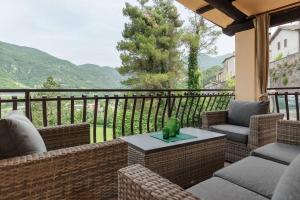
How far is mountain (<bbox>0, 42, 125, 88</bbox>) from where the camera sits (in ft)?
34.9

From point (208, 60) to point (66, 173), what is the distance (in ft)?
35.4

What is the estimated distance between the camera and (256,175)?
153 centimetres

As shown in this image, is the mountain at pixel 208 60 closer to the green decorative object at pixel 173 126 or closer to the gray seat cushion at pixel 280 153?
the green decorative object at pixel 173 126

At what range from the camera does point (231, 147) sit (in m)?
3.03

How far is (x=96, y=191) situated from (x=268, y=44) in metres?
4.18

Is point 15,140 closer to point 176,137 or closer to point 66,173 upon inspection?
point 66,173

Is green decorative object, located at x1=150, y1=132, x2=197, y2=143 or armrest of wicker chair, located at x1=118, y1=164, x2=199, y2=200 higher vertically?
armrest of wicker chair, located at x1=118, y1=164, x2=199, y2=200

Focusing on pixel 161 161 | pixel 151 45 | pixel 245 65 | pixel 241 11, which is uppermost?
pixel 151 45

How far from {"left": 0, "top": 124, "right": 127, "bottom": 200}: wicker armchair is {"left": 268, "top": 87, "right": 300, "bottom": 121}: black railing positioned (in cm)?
375

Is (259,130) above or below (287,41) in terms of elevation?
below

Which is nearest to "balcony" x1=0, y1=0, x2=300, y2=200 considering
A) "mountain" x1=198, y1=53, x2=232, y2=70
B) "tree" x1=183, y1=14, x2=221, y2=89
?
"tree" x1=183, y1=14, x2=221, y2=89

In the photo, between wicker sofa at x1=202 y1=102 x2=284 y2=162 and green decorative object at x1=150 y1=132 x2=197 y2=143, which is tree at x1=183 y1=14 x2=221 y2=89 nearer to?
wicker sofa at x1=202 y1=102 x2=284 y2=162

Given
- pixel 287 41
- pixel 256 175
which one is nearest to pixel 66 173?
pixel 256 175

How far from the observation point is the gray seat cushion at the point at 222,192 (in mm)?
1249
